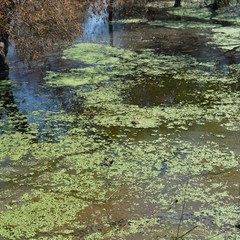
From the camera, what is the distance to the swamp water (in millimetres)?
3562

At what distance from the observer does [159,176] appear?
13.9 ft

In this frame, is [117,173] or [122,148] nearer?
[117,173]

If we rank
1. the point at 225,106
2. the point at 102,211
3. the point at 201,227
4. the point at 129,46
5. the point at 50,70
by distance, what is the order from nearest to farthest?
the point at 201,227 → the point at 102,211 → the point at 225,106 → the point at 50,70 → the point at 129,46

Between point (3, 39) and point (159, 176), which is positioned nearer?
point (159, 176)

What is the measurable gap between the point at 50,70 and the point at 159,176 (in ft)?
13.9

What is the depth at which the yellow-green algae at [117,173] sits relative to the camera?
11.5 feet

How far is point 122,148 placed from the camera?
15.8 ft

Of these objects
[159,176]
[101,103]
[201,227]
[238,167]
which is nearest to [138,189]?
[159,176]

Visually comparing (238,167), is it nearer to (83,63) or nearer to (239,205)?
(239,205)

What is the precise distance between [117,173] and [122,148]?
553mm

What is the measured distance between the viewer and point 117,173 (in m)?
4.30

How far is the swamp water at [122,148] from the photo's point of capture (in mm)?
3562

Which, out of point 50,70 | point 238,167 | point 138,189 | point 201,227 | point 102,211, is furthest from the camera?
point 50,70

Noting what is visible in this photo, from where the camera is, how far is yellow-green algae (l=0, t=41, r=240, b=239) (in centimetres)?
351
